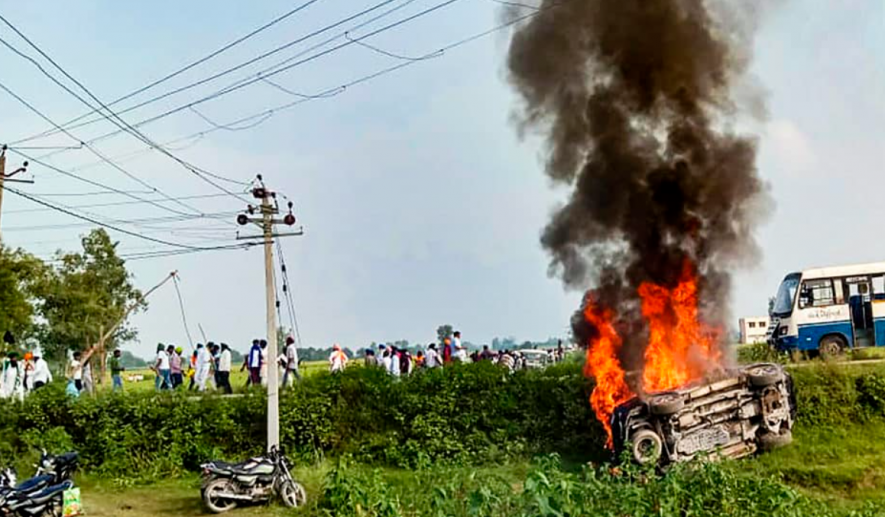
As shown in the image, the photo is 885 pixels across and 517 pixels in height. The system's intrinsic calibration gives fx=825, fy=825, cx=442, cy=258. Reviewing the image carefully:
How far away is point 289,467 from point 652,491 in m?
8.85

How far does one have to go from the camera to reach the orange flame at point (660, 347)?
16656 millimetres

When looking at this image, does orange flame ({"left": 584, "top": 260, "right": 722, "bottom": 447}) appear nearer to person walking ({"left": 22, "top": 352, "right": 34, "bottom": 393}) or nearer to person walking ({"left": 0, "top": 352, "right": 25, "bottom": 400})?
person walking ({"left": 0, "top": 352, "right": 25, "bottom": 400})

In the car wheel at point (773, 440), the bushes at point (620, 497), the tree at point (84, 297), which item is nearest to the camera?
the bushes at point (620, 497)

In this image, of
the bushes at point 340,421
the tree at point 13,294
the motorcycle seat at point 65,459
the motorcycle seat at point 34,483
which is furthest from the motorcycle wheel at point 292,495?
the tree at point 13,294

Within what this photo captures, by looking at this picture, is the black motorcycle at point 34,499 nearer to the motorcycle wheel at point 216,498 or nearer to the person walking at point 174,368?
the motorcycle wheel at point 216,498

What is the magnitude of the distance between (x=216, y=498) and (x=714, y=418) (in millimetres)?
9366

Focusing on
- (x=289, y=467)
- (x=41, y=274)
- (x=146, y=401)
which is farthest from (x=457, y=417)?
(x=41, y=274)

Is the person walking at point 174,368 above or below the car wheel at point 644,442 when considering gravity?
above

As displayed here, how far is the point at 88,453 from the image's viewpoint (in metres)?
20.2

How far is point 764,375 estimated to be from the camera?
15.5 m

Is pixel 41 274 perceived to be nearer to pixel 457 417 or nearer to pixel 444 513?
pixel 457 417

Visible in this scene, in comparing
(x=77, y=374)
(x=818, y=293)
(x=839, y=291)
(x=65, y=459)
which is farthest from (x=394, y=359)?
(x=839, y=291)

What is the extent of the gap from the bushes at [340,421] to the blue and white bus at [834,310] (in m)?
10.5

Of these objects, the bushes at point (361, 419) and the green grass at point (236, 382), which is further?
the green grass at point (236, 382)
